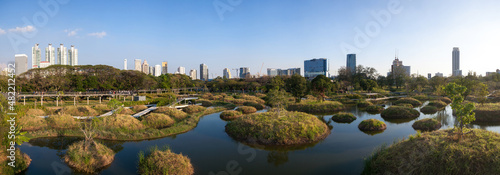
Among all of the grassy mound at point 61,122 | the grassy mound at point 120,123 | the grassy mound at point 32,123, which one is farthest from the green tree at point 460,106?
the grassy mound at point 32,123

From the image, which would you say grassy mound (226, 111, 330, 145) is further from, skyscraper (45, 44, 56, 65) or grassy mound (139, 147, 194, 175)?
skyscraper (45, 44, 56, 65)

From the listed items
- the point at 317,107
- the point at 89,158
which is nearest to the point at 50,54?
the point at 89,158

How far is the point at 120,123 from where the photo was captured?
19125 mm

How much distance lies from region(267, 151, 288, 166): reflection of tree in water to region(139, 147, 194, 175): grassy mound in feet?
15.0

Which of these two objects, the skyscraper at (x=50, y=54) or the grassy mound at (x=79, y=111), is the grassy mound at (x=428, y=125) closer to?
the grassy mound at (x=79, y=111)

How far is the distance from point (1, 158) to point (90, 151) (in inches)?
144

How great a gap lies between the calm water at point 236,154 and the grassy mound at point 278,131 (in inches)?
29.6

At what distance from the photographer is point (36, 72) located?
149ft

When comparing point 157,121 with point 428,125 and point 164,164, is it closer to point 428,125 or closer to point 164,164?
point 164,164

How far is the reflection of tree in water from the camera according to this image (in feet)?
42.1

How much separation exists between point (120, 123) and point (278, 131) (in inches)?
532

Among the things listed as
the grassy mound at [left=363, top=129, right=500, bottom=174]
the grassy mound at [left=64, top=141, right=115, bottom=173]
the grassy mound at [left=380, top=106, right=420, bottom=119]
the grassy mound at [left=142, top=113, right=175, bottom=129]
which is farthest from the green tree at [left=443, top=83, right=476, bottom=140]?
the grassy mound at [left=142, top=113, right=175, bottom=129]

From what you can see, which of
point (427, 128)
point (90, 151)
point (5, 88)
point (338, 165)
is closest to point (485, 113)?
point (427, 128)

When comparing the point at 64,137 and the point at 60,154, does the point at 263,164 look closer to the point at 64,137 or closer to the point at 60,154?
the point at 60,154
